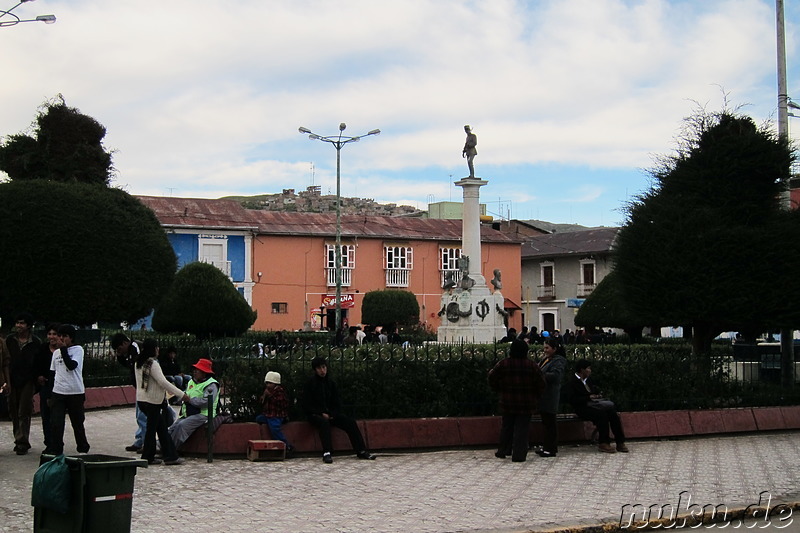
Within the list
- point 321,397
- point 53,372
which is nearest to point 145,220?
point 53,372

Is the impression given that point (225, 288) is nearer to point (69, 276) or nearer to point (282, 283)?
point (69, 276)

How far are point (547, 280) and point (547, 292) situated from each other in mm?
909

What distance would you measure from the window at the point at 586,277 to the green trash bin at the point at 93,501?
5636 cm

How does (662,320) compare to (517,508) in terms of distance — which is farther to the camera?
(662,320)

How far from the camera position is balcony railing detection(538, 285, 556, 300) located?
6450cm

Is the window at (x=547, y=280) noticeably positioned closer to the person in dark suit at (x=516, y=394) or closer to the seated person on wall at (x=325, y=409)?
the person in dark suit at (x=516, y=394)

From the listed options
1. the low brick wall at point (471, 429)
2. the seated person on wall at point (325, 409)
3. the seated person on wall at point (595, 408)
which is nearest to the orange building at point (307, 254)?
the low brick wall at point (471, 429)

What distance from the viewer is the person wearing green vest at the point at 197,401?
456 inches

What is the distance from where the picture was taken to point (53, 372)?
1183cm

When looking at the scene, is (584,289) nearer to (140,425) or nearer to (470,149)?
(470,149)

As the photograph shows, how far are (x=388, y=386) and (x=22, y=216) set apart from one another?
28.1ft

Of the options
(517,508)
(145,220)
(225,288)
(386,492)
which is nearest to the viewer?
(517,508)

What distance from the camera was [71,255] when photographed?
17281mm
